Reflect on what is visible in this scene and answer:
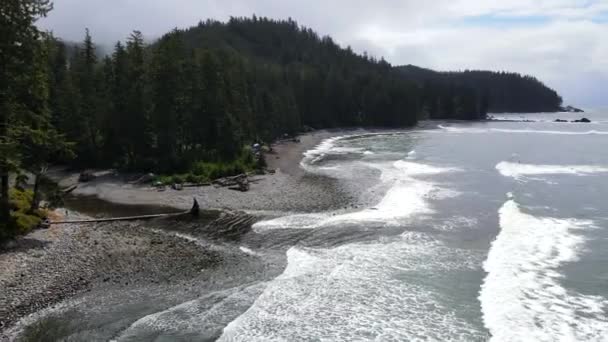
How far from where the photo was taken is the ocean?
17.6m

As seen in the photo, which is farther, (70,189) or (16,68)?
(70,189)

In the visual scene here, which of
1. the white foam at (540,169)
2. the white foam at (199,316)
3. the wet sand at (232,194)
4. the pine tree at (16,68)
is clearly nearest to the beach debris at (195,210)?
the wet sand at (232,194)

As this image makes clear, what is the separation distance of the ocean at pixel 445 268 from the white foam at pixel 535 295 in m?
0.06

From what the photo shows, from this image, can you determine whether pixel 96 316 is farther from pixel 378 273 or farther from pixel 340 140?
pixel 340 140

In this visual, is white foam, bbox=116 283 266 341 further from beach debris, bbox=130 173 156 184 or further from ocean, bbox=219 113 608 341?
beach debris, bbox=130 173 156 184

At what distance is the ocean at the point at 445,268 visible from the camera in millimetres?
17641

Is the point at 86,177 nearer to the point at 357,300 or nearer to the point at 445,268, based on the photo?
the point at 357,300

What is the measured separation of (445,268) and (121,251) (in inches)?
656

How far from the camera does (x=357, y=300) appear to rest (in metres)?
19.9

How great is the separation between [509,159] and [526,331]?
59098mm

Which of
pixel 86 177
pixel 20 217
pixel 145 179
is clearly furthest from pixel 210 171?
pixel 20 217

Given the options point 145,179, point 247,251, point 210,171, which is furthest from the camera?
point 210,171

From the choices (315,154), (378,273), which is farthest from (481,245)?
(315,154)

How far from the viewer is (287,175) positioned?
5419 centimetres
